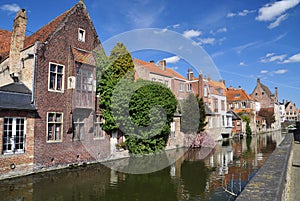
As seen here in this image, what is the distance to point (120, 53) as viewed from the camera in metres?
20.3

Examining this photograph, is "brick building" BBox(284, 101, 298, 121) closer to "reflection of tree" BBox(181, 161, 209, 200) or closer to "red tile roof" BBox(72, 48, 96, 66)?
"reflection of tree" BBox(181, 161, 209, 200)

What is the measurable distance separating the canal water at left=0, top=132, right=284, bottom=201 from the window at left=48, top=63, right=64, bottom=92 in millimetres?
5816

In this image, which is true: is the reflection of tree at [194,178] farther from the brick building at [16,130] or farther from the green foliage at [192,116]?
the green foliage at [192,116]

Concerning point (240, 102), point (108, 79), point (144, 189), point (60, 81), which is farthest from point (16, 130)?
point (240, 102)

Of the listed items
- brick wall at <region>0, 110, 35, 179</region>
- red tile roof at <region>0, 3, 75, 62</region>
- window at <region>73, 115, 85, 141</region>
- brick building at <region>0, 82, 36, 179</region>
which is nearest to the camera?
brick wall at <region>0, 110, 35, 179</region>

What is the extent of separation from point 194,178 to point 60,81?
11436 mm

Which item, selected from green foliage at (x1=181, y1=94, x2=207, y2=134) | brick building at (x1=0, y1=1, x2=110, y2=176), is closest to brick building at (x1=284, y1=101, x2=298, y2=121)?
green foliage at (x1=181, y1=94, x2=207, y2=134)

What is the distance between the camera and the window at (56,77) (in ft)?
52.4

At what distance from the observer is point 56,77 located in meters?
16.2

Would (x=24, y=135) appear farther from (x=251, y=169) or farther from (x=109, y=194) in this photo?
(x=251, y=169)

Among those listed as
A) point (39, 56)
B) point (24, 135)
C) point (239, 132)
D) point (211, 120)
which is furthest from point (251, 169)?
point (239, 132)

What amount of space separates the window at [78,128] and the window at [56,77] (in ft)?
8.57

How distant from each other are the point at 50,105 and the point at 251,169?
14374 millimetres

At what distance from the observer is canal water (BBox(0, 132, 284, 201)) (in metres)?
10.0
